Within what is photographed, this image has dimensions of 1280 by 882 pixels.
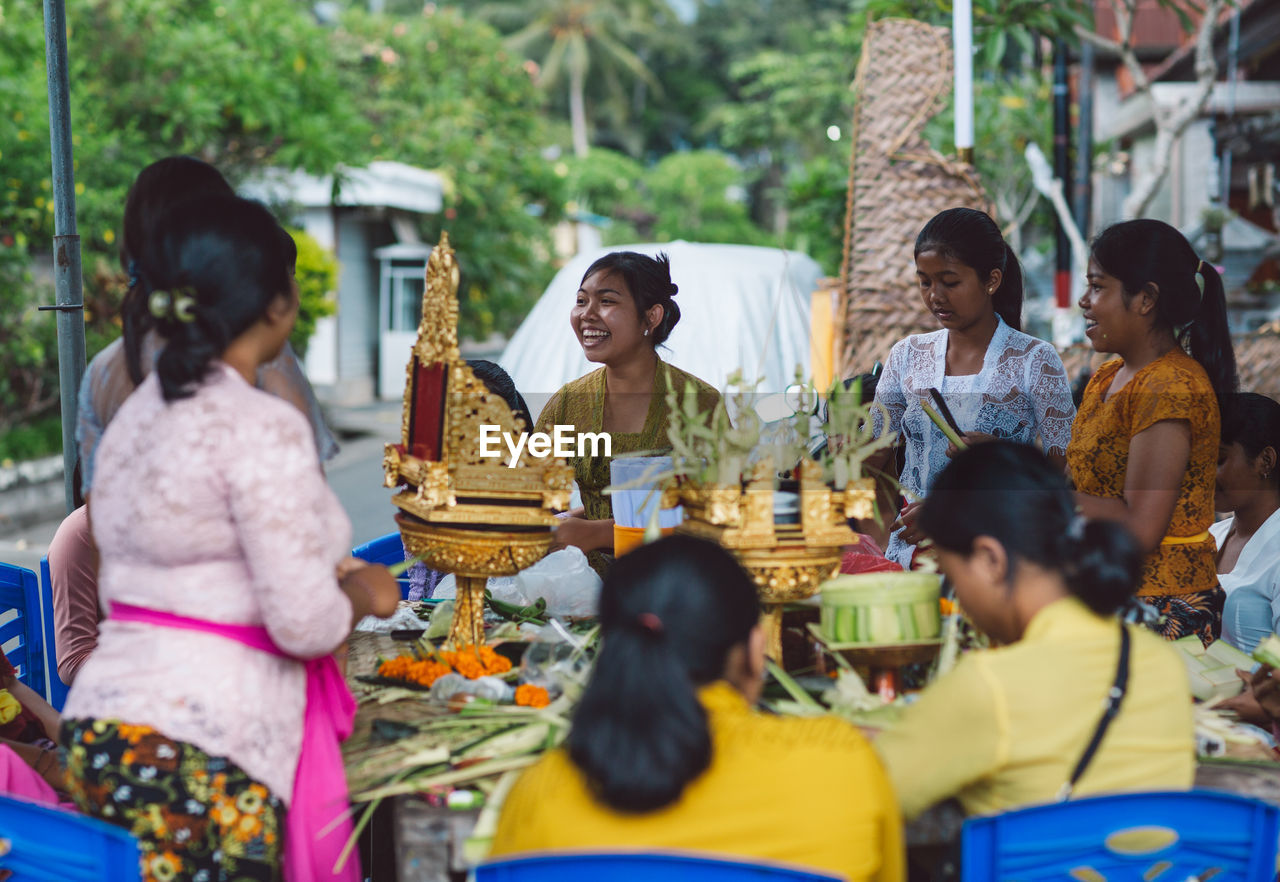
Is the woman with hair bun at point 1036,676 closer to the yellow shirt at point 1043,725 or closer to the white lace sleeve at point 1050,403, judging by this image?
the yellow shirt at point 1043,725

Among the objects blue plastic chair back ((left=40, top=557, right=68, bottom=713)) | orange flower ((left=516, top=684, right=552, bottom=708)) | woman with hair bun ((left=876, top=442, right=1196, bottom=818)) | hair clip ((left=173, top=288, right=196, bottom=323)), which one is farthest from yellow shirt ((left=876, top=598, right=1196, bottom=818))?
blue plastic chair back ((left=40, top=557, right=68, bottom=713))

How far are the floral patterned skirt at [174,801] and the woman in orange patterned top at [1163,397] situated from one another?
1.67 metres

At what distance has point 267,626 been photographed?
5.22ft

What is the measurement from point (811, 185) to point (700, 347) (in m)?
4.62

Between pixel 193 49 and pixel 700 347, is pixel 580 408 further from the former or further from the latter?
A: pixel 193 49

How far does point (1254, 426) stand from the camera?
3041mm

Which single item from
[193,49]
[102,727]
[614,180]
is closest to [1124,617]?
[102,727]

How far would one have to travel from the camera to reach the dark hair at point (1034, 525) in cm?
159

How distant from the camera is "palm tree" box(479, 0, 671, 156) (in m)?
30.8

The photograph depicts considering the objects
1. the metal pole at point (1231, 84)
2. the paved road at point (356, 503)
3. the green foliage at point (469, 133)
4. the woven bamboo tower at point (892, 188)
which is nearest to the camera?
the woven bamboo tower at point (892, 188)

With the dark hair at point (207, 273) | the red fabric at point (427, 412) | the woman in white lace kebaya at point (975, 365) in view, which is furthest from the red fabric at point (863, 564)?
the dark hair at point (207, 273)

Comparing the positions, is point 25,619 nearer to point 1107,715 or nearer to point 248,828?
point 248,828

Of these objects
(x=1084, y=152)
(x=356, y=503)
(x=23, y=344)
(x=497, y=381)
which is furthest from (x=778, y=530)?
(x=23, y=344)

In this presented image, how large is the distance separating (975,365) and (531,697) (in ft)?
5.32
